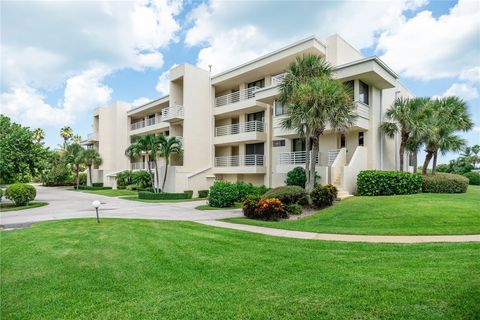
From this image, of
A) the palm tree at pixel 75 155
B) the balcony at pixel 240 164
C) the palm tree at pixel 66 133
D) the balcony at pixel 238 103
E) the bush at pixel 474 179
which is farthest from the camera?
the palm tree at pixel 66 133

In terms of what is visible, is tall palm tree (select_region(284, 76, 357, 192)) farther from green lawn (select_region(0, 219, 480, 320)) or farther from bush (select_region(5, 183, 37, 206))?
bush (select_region(5, 183, 37, 206))

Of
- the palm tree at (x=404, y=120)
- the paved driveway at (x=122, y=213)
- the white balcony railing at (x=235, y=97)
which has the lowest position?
the paved driveway at (x=122, y=213)

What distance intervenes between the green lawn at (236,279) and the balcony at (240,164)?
15954mm

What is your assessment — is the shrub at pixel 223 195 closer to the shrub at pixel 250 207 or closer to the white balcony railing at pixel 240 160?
the shrub at pixel 250 207

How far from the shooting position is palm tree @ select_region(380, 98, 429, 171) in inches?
762

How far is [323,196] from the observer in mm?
14922

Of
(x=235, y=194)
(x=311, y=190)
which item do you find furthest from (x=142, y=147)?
(x=311, y=190)

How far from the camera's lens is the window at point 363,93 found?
773 inches

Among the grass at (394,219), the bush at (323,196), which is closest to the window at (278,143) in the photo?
the bush at (323,196)

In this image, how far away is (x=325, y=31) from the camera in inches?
864

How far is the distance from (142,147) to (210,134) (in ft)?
21.5

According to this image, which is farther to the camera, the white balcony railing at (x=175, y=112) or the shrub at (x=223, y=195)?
the white balcony railing at (x=175, y=112)

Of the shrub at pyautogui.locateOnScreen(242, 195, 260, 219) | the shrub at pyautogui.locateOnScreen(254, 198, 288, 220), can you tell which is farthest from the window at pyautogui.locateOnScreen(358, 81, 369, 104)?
the shrub at pyautogui.locateOnScreen(242, 195, 260, 219)

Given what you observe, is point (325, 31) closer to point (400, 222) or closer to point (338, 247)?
point (400, 222)
